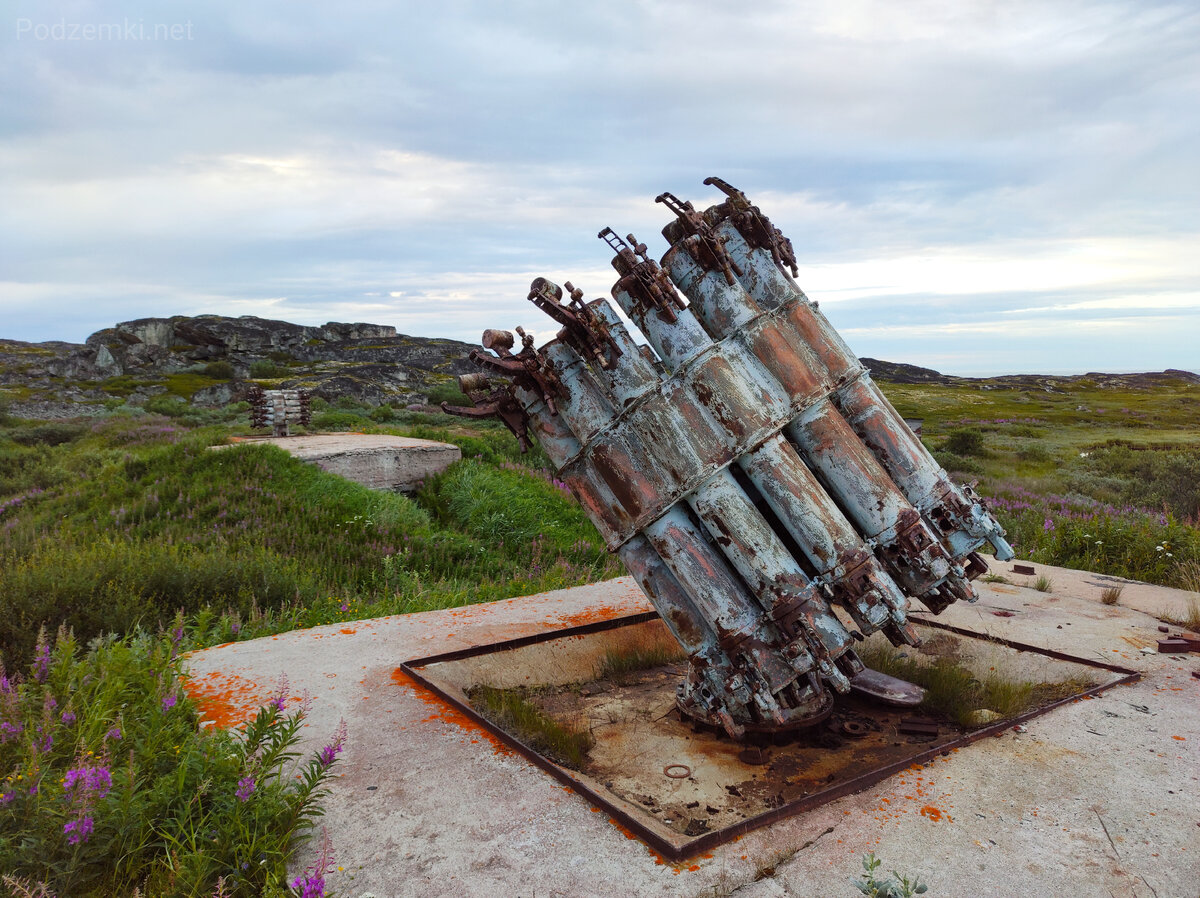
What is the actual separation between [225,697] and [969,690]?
13.1 feet

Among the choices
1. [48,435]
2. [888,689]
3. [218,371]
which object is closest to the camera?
[888,689]

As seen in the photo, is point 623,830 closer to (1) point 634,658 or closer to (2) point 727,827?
(2) point 727,827

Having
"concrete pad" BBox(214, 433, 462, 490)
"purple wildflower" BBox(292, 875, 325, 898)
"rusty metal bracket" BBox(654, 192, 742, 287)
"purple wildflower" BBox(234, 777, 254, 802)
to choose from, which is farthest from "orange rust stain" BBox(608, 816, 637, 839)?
"concrete pad" BBox(214, 433, 462, 490)

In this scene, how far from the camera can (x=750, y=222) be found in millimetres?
3752

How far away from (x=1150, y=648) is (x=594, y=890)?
440cm

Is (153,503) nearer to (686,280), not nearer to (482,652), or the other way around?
(482,652)

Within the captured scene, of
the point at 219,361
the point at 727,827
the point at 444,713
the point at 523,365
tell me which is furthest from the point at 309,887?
the point at 219,361

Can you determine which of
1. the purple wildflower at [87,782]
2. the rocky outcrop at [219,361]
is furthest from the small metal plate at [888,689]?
the rocky outcrop at [219,361]

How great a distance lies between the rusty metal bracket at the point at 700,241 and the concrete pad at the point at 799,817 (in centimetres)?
241

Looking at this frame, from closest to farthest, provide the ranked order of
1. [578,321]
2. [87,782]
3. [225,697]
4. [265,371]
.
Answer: [87,782]
[578,321]
[225,697]
[265,371]

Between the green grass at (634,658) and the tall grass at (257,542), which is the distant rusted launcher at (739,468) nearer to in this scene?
the green grass at (634,658)

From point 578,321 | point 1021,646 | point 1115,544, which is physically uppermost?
point 578,321

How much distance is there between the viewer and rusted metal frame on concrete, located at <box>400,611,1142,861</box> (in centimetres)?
252

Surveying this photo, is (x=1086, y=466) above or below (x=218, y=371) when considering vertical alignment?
below
